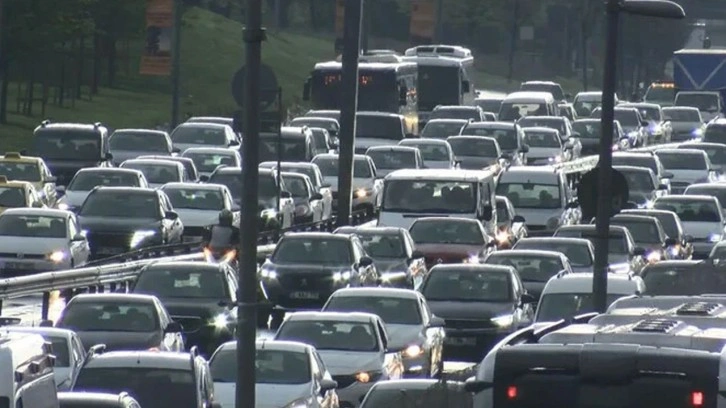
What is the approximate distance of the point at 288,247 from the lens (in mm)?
36406

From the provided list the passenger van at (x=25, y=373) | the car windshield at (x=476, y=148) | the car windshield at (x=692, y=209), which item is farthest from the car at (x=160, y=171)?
the passenger van at (x=25, y=373)

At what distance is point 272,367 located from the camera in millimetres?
24047

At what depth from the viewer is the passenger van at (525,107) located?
8062 centimetres

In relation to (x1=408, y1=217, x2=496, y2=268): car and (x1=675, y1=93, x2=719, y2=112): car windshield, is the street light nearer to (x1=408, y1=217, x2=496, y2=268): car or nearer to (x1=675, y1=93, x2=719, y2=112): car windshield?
(x1=408, y1=217, x2=496, y2=268): car

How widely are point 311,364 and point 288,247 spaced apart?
12748mm

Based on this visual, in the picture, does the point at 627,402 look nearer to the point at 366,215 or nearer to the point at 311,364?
the point at 311,364

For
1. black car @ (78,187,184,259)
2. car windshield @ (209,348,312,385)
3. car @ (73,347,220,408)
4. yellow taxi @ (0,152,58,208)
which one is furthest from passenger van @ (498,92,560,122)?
car @ (73,347,220,408)

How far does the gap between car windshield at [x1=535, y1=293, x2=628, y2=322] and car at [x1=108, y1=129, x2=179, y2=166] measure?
2538 cm

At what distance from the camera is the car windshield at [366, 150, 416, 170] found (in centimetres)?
5650

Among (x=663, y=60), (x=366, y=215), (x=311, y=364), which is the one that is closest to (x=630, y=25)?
(x=663, y=60)

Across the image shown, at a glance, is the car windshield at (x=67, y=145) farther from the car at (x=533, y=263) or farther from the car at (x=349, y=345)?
the car at (x=349, y=345)

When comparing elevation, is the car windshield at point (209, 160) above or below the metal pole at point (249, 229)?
below

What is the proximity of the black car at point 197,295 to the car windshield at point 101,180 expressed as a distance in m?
14.1

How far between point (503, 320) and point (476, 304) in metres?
0.78
